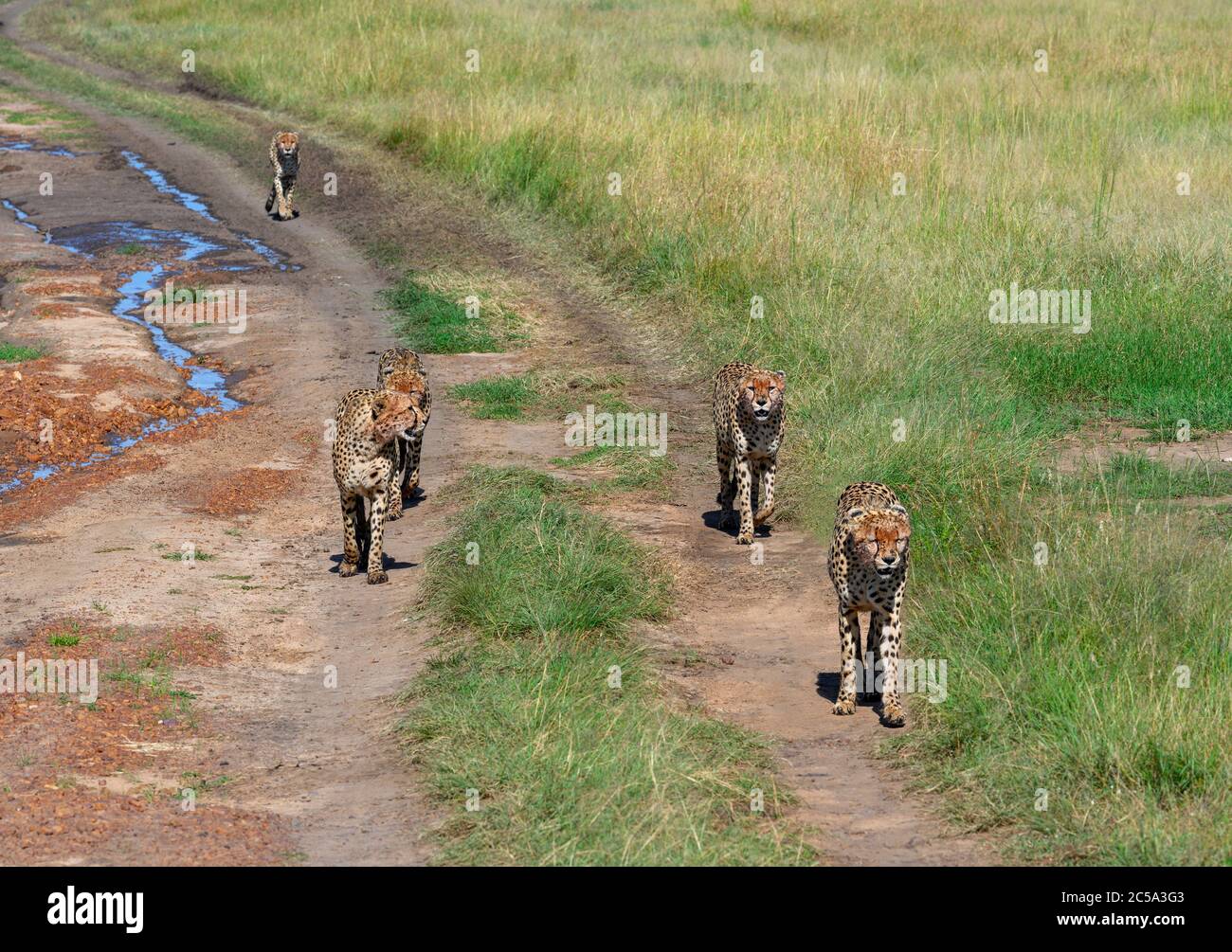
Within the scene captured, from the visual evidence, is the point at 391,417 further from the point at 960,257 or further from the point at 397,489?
the point at 960,257

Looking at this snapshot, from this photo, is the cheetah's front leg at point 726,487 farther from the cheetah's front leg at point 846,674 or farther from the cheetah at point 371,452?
the cheetah's front leg at point 846,674

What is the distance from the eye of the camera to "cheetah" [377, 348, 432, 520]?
9438 mm

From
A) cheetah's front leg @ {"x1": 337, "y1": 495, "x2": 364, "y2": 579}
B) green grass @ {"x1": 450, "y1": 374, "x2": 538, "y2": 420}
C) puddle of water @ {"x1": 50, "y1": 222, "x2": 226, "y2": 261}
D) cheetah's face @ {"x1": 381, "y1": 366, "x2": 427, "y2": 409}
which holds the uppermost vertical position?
cheetah's face @ {"x1": 381, "y1": 366, "x2": 427, "y2": 409}

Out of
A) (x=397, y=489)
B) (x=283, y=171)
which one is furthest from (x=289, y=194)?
(x=397, y=489)

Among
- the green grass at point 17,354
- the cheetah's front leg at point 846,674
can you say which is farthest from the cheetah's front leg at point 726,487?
the green grass at point 17,354

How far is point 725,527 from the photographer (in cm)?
967

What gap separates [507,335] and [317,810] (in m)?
8.86

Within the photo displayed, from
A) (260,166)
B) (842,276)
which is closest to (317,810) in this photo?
(842,276)

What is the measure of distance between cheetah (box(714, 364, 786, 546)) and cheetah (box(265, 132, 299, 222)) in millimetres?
10506

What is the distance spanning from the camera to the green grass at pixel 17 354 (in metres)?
13.5

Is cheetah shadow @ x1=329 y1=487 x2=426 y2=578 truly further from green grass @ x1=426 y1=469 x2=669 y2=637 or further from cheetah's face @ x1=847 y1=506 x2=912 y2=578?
cheetah's face @ x1=847 y1=506 x2=912 y2=578

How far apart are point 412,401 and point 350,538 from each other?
32.6 inches

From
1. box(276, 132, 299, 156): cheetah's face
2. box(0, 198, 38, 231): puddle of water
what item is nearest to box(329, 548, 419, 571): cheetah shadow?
box(276, 132, 299, 156): cheetah's face
